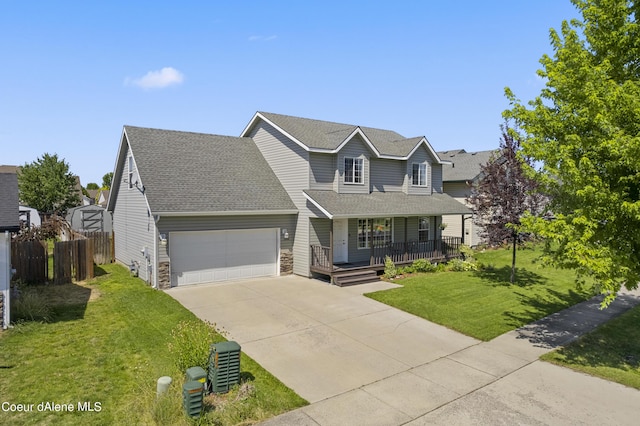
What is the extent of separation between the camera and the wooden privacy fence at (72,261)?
15.2 m

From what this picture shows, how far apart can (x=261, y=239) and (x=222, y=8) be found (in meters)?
9.66

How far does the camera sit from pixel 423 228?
22578mm

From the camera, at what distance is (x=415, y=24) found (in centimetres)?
1439

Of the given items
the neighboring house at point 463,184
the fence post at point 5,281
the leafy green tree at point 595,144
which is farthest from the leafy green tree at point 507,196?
the fence post at point 5,281

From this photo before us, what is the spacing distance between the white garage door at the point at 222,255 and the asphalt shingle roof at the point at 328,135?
4942 millimetres

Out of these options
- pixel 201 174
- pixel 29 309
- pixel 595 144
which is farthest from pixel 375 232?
pixel 29 309

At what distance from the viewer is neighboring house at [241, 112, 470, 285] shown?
688 inches

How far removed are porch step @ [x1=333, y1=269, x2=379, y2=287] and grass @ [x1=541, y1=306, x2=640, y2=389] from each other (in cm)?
826

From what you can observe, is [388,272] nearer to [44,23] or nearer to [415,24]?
[415,24]

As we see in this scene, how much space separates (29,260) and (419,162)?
65.1 feet

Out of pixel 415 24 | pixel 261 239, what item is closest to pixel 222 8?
pixel 415 24

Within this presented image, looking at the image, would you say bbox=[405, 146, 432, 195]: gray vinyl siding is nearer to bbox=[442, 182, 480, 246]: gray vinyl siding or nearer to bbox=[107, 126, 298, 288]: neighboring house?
bbox=[442, 182, 480, 246]: gray vinyl siding

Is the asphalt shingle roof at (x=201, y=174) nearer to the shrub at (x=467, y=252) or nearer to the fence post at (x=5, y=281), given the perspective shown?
the fence post at (x=5, y=281)

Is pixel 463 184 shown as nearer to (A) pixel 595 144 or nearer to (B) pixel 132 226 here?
(A) pixel 595 144
